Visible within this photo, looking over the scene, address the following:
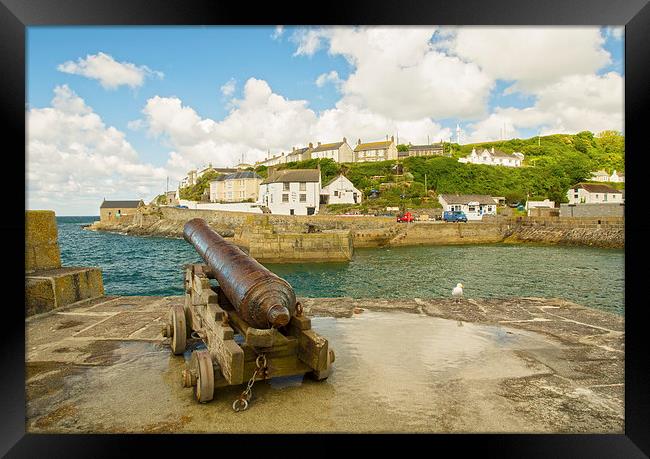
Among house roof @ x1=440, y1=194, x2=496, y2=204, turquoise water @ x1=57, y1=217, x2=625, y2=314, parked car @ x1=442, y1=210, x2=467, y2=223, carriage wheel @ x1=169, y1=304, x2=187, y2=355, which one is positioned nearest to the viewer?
carriage wheel @ x1=169, y1=304, x2=187, y2=355

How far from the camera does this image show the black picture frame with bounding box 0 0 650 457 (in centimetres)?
299

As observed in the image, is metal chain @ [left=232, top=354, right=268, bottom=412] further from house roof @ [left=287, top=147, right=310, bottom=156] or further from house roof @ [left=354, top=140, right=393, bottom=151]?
house roof @ [left=287, top=147, right=310, bottom=156]

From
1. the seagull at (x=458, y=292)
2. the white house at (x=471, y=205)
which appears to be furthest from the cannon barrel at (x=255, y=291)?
the white house at (x=471, y=205)

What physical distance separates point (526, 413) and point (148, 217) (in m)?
75.6

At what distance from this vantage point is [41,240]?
8.02 m

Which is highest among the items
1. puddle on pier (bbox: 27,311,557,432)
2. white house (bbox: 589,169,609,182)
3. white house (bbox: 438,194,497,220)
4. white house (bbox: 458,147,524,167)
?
white house (bbox: 458,147,524,167)

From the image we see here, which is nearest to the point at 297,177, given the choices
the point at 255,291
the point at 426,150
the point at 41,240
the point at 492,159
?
the point at 426,150

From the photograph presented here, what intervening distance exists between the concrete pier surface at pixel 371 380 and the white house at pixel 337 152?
91.3 metres

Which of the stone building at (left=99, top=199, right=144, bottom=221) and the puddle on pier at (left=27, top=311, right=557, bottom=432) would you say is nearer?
the puddle on pier at (left=27, top=311, right=557, bottom=432)

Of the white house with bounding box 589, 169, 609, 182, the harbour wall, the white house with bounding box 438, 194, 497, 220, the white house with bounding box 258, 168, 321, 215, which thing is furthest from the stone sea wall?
the white house with bounding box 589, 169, 609, 182

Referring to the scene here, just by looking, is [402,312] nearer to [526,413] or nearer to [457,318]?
[457,318]

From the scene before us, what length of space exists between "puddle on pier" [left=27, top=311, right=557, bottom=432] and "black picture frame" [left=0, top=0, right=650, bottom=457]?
1.32ft

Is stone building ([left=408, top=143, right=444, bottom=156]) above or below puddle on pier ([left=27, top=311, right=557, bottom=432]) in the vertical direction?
Answer: above

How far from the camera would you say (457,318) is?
7.19m
